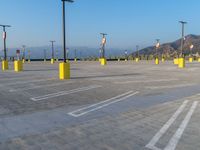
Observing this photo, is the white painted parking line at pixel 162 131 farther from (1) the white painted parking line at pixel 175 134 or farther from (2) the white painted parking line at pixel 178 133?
(2) the white painted parking line at pixel 178 133

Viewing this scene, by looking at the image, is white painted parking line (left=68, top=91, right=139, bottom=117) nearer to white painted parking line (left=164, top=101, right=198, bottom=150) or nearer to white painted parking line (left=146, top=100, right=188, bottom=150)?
white painted parking line (left=146, top=100, right=188, bottom=150)

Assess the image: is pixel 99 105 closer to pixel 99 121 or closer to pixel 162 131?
pixel 99 121

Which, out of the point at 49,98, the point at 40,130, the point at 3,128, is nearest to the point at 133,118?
the point at 40,130

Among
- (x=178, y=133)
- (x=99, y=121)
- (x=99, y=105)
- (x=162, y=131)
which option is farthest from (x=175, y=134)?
(x=99, y=105)

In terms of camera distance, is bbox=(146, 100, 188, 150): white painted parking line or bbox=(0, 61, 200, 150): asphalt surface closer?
bbox=(146, 100, 188, 150): white painted parking line

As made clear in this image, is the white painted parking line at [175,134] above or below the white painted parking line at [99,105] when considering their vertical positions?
below

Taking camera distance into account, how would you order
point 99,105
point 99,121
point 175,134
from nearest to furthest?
point 175,134 < point 99,121 < point 99,105

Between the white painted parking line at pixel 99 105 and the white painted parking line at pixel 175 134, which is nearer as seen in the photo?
the white painted parking line at pixel 175 134

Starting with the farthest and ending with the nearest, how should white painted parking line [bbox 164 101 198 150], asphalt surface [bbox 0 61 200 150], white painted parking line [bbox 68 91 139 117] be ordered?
white painted parking line [bbox 68 91 139 117] < asphalt surface [bbox 0 61 200 150] < white painted parking line [bbox 164 101 198 150]

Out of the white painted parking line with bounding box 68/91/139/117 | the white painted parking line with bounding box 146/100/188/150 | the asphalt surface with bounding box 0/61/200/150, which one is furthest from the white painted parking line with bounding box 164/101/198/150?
the white painted parking line with bounding box 68/91/139/117

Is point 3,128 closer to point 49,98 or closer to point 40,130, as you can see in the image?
point 40,130

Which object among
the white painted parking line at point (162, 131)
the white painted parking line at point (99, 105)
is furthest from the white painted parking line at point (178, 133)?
the white painted parking line at point (99, 105)

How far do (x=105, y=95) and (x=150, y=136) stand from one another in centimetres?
564

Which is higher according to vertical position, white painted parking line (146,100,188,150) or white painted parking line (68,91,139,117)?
white painted parking line (68,91,139,117)
